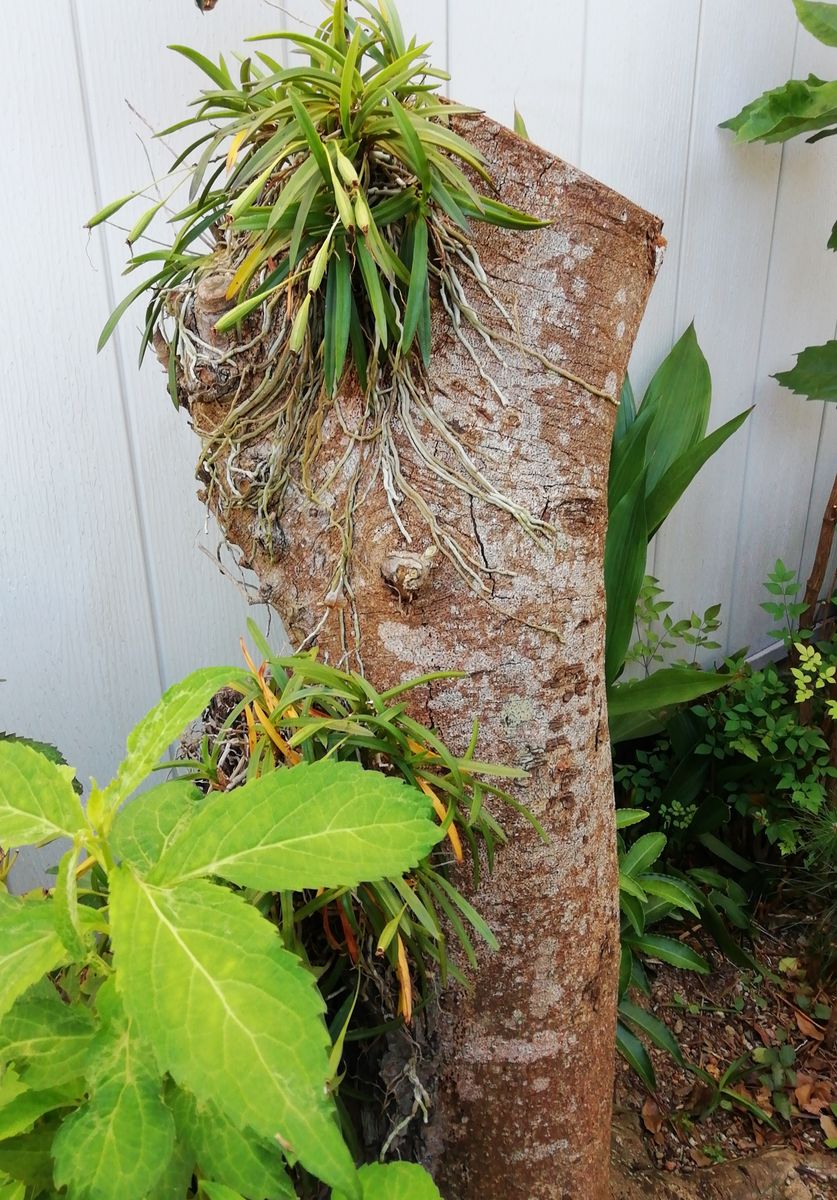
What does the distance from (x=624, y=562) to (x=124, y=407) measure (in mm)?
728

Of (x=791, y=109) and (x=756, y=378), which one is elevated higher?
(x=791, y=109)

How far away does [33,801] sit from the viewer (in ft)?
1.44

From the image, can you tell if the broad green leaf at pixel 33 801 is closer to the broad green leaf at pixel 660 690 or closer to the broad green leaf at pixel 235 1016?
the broad green leaf at pixel 235 1016

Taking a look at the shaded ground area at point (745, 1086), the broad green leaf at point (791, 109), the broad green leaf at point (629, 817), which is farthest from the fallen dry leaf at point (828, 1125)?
the broad green leaf at point (791, 109)

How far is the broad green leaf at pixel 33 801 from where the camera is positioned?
43 cm

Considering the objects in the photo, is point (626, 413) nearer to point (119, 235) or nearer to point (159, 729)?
point (119, 235)

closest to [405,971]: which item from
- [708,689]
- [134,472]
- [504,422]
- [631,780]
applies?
[504,422]

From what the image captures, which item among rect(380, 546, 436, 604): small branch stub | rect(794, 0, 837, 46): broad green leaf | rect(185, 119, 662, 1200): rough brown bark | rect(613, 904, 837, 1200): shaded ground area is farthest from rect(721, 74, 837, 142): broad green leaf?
rect(613, 904, 837, 1200): shaded ground area

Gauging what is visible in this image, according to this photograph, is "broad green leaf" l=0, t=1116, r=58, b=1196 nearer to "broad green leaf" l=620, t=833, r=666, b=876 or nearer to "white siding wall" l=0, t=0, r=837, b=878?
"white siding wall" l=0, t=0, r=837, b=878

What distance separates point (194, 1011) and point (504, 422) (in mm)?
477

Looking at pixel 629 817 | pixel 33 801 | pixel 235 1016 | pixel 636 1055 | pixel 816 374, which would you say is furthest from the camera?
pixel 816 374

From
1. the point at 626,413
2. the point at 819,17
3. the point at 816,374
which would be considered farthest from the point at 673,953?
the point at 819,17

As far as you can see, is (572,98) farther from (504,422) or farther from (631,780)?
(631,780)

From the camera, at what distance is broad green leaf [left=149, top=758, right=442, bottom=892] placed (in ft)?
1.30
